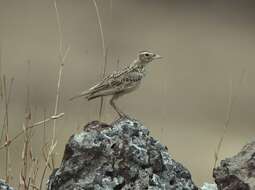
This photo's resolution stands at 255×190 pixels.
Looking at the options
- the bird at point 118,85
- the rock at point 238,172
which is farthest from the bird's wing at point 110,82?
the rock at point 238,172

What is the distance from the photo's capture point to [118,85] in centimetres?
620

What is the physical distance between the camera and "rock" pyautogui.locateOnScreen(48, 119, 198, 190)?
490cm

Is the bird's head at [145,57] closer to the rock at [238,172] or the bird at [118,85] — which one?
the bird at [118,85]

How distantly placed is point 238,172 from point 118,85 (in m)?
1.16

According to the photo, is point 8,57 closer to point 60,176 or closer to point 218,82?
point 218,82

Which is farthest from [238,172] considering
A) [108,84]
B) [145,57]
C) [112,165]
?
[145,57]

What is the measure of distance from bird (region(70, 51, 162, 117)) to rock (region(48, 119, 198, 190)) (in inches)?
36.1

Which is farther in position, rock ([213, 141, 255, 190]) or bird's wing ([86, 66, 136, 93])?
bird's wing ([86, 66, 136, 93])

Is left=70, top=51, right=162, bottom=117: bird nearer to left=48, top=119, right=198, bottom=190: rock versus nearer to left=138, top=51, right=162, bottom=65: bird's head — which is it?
left=138, top=51, right=162, bottom=65: bird's head

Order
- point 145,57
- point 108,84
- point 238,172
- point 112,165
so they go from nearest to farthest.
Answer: point 112,165, point 238,172, point 108,84, point 145,57

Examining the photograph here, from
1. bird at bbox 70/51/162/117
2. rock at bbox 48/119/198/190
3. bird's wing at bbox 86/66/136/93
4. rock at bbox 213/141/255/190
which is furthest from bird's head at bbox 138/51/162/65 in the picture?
rock at bbox 48/119/198/190

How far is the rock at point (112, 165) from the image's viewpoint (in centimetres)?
490

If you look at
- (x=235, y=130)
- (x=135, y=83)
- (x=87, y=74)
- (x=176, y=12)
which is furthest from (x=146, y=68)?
(x=176, y=12)

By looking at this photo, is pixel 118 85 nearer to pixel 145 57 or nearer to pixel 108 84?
pixel 108 84
